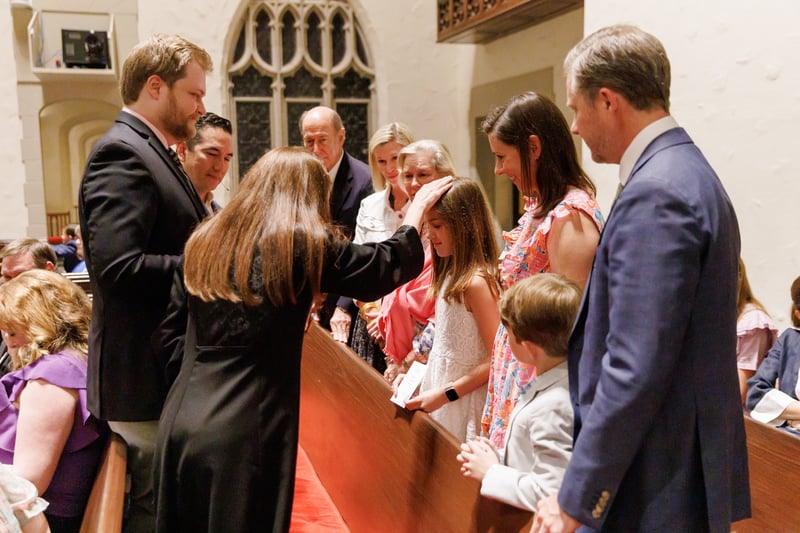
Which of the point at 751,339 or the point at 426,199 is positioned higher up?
the point at 426,199

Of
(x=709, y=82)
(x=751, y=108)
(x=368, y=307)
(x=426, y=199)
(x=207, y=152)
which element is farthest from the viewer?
(x=709, y=82)

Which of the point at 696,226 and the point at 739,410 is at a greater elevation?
the point at 696,226

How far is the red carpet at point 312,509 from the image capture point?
11.1 feet

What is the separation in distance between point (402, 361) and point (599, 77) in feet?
6.47

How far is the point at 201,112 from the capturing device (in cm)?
255

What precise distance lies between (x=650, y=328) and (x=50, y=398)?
190cm

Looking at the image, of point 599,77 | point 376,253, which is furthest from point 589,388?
point 376,253

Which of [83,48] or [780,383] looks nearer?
[780,383]

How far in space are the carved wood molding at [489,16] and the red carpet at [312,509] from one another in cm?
508

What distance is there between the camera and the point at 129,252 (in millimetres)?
2182

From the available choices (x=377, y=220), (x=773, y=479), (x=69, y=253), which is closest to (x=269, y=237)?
(x=773, y=479)

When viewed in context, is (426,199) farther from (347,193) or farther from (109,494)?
(347,193)

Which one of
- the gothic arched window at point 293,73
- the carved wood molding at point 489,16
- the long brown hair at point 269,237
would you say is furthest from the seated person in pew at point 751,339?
the gothic arched window at point 293,73

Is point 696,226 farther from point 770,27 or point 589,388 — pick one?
point 770,27
